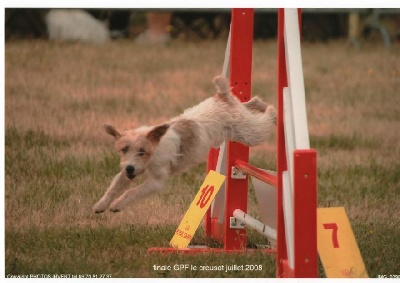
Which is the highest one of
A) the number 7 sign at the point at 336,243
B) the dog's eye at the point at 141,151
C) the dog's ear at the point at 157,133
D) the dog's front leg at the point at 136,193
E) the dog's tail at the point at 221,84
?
the dog's tail at the point at 221,84

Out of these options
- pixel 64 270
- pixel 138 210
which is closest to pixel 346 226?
pixel 64 270

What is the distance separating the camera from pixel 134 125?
846 centimetres

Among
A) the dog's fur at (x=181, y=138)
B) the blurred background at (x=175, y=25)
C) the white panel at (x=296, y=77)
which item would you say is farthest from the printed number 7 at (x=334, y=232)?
the blurred background at (x=175, y=25)

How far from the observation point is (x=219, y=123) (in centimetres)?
512

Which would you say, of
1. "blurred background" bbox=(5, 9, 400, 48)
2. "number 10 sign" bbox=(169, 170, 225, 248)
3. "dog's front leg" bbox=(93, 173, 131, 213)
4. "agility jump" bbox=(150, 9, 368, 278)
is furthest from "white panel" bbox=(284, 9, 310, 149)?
"blurred background" bbox=(5, 9, 400, 48)

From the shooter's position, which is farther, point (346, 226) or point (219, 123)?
point (219, 123)

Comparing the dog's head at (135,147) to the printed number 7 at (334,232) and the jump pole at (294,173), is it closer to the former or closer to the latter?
the jump pole at (294,173)

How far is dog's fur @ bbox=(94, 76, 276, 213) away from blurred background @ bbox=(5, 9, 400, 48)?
6.07 m

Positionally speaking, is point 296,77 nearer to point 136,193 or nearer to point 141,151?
point 141,151

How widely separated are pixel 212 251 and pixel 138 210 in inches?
42.1

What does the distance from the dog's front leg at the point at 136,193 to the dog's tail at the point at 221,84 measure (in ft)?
2.10

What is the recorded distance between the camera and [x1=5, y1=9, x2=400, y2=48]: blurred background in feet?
37.1

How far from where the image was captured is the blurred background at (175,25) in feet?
37.1

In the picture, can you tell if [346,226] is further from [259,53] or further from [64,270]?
[259,53]
